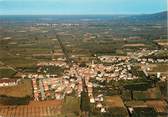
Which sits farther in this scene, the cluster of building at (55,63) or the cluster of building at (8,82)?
the cluster of building at (55,63)

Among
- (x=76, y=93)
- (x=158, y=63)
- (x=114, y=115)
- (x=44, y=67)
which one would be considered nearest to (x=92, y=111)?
(x=114, y=115)

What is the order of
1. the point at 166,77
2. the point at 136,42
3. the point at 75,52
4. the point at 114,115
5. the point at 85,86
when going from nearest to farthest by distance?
the point at 114,115
the point at 85,86
the point at 166,77
the point at 75,52
the point at 136,42

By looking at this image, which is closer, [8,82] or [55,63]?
[8,82]

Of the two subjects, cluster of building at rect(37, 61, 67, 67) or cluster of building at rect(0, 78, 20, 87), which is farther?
cluster of building at rect(37, 61, 67, 67)

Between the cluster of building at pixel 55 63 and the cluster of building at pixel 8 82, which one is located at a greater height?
the cluster of building at pixel 8 82

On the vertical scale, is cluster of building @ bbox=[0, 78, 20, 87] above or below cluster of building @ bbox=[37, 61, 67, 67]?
above

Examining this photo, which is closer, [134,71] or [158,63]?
[134,71]

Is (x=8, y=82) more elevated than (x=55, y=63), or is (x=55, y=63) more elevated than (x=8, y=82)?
(x=8, y=82)

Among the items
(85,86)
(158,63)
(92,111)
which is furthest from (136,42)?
(92,111)

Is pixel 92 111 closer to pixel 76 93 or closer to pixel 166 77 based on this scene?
pixel 76 93

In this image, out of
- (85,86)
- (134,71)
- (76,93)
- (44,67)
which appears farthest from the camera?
(44,67)
